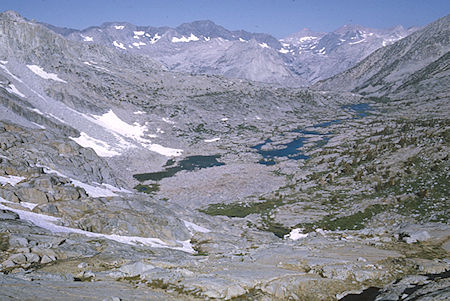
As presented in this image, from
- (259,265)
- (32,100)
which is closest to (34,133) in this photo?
(259,265)

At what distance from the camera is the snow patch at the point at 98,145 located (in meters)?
118

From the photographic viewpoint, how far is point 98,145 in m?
122

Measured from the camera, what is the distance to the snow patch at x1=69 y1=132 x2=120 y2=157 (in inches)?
4658

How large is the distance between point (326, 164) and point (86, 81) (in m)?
133

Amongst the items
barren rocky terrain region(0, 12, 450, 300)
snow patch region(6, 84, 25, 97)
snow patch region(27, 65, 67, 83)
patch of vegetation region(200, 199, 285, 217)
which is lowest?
patch of vegetation region(200, 199, 285, 217)

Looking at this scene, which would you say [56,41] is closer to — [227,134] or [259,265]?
[227,134]


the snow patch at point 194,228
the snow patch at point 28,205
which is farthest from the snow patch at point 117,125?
the snow patch at point 28,205

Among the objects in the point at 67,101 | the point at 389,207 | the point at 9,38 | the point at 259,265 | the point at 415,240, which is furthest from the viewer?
the point at 9,38

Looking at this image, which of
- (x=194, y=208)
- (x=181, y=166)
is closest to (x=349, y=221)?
(x=194, y=208)

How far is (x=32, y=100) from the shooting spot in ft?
393

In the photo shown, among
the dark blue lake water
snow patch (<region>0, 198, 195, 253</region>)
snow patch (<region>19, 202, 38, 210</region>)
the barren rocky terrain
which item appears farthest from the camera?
the dark blue lake water

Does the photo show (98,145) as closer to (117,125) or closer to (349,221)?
(117,125)

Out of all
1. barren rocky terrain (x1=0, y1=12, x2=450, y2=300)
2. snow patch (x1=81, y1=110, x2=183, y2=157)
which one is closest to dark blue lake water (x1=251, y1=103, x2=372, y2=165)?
barren rocky terrain (x1=0, y1=12, x2=450, y2=300)

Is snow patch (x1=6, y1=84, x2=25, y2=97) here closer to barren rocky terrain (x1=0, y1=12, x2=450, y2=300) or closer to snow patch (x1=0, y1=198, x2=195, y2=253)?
barren rocky terrain (x1=0, y1=12, x2=450, y2=300)
